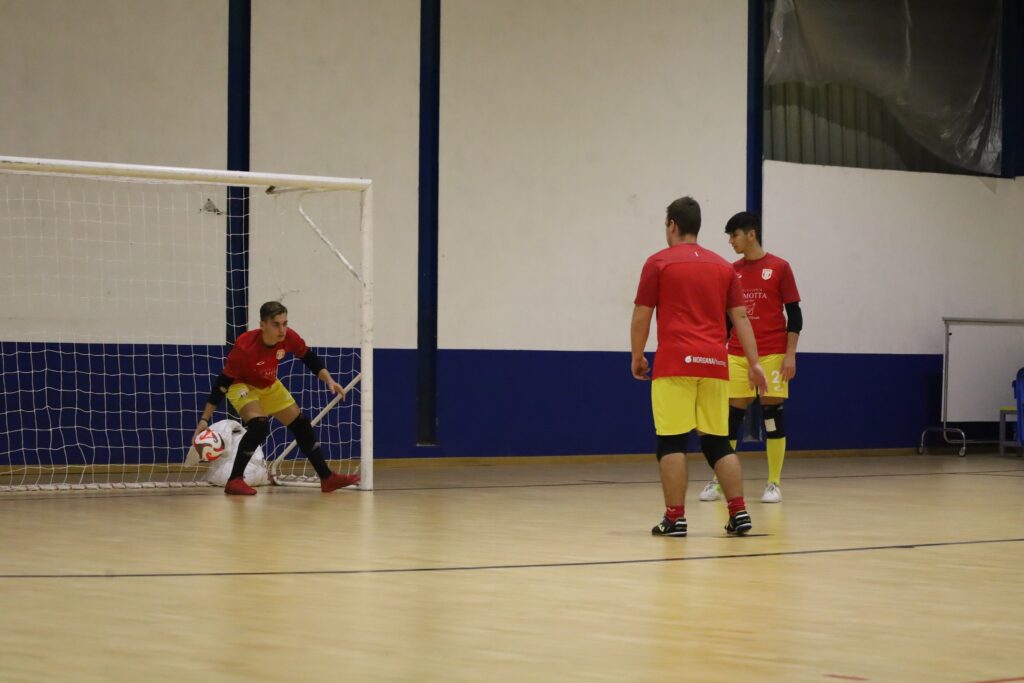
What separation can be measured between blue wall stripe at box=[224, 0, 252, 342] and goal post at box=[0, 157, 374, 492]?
0.13 ft

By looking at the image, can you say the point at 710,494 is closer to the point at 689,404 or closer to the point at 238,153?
the point at 689,404

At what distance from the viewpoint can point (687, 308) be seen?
25.4 ft

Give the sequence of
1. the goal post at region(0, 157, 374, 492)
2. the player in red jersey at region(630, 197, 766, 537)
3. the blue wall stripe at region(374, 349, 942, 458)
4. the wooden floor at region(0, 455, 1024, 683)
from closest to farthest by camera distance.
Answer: the wooden floor at region(0, 455, 1024, 683)
the player in red jersey at region(630, 197, 766, 537)
the goal post at region(0, 157, 374, 492)
the blue wall stripe at region(374, 349, 942, 458)

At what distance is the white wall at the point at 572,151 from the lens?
46.3 feet

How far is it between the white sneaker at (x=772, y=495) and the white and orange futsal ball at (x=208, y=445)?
13.2ft

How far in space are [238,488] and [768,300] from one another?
13.0 feet

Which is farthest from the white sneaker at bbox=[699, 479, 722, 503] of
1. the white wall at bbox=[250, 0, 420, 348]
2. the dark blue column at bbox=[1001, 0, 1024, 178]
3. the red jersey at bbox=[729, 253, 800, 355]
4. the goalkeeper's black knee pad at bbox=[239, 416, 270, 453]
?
the dark blue column at bbox=[1001, 0, 1024, 178]

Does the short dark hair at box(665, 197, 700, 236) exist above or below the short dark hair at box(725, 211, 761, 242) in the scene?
below

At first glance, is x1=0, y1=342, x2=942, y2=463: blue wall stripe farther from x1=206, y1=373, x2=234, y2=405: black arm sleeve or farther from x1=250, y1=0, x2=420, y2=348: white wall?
x1=206, y1=373, x2=234, y2=405: black arm sleeve

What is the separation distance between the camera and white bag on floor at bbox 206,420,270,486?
11.3 m

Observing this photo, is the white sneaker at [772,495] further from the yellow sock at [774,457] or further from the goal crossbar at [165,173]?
the goal crossbar at [165,173]

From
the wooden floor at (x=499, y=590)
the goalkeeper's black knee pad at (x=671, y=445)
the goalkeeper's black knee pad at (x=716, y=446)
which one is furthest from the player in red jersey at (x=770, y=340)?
the goalkeeper's black knee pad at (x=671, y=445)

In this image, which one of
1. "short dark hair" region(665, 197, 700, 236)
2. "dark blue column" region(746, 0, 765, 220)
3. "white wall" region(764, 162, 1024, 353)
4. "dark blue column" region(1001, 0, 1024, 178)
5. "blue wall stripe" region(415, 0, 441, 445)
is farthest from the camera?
"dark blue column" region(1001, 0, 1024, 178)

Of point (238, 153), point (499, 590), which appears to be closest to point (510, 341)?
point (238, 153)
